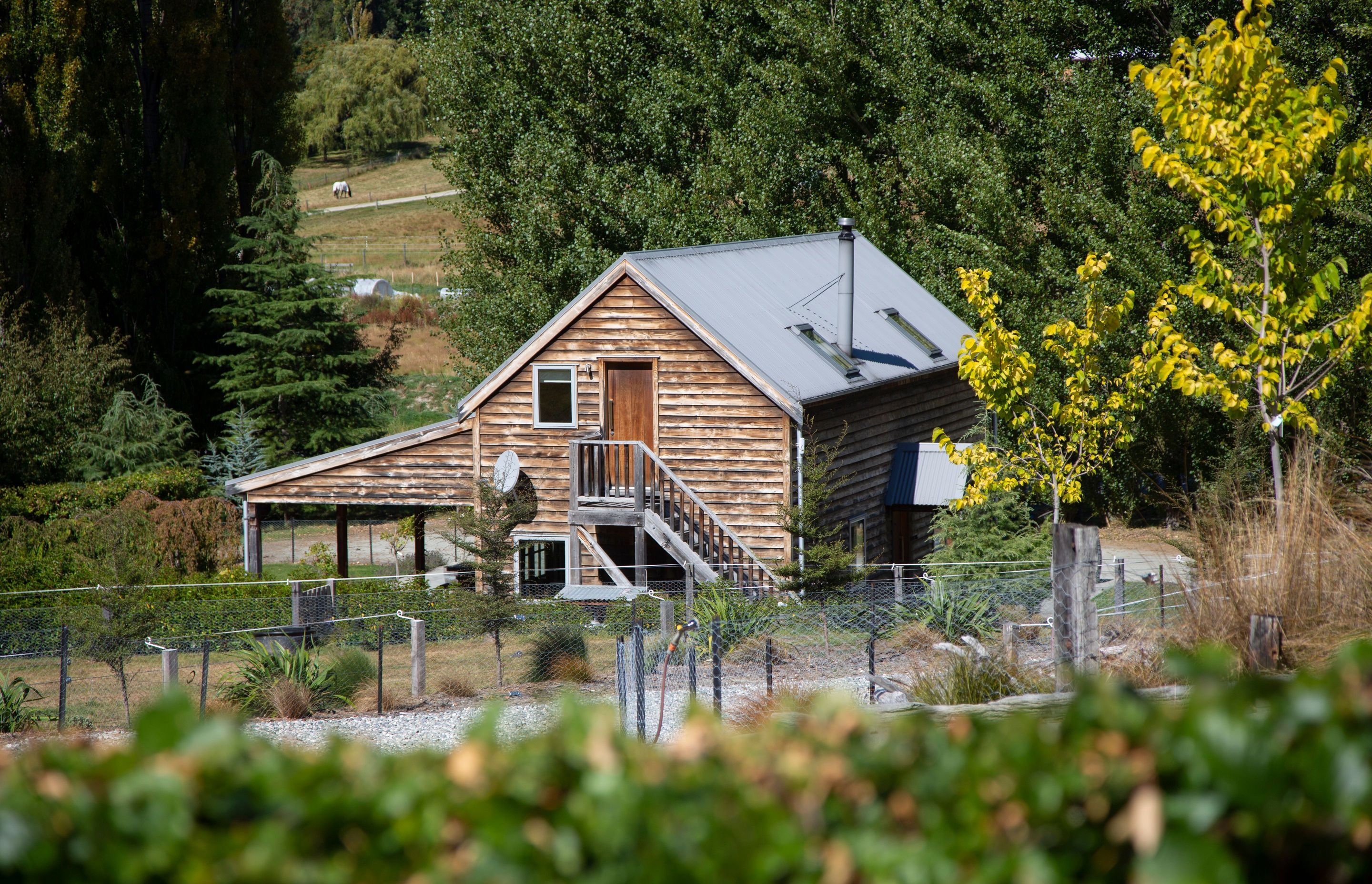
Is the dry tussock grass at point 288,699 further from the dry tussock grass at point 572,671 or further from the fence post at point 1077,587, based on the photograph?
the fence post at point 1077,587

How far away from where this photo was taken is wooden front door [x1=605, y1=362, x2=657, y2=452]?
776 inches

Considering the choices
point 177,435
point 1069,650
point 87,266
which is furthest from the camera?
point 87,266

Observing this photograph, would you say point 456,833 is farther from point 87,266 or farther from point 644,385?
point 87,266

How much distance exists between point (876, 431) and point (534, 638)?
24.6ft

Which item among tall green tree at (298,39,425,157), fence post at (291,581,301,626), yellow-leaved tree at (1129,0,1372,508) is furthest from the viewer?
tall green tree at (298,39,425,157)

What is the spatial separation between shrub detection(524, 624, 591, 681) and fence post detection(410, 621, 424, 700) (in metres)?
1.40

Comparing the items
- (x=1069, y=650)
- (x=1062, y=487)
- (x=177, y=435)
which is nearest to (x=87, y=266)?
(x=177, y=435)

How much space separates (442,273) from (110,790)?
196 ft

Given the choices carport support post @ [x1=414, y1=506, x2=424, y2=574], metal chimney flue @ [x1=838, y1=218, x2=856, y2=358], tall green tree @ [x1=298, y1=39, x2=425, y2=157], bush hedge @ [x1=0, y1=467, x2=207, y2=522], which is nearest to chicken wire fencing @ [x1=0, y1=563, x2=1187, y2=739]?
carport support post @ [x1=414, y1=506, x2=424, y2=574]

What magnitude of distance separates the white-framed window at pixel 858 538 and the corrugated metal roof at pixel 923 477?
3.22 ft

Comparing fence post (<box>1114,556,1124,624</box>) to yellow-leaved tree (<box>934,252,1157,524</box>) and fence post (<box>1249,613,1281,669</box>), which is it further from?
fence post (<box>1249,613,1281,669</box>)

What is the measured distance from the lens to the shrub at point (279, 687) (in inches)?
512

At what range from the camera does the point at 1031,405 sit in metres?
16.4

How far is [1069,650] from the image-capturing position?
7414 mm
